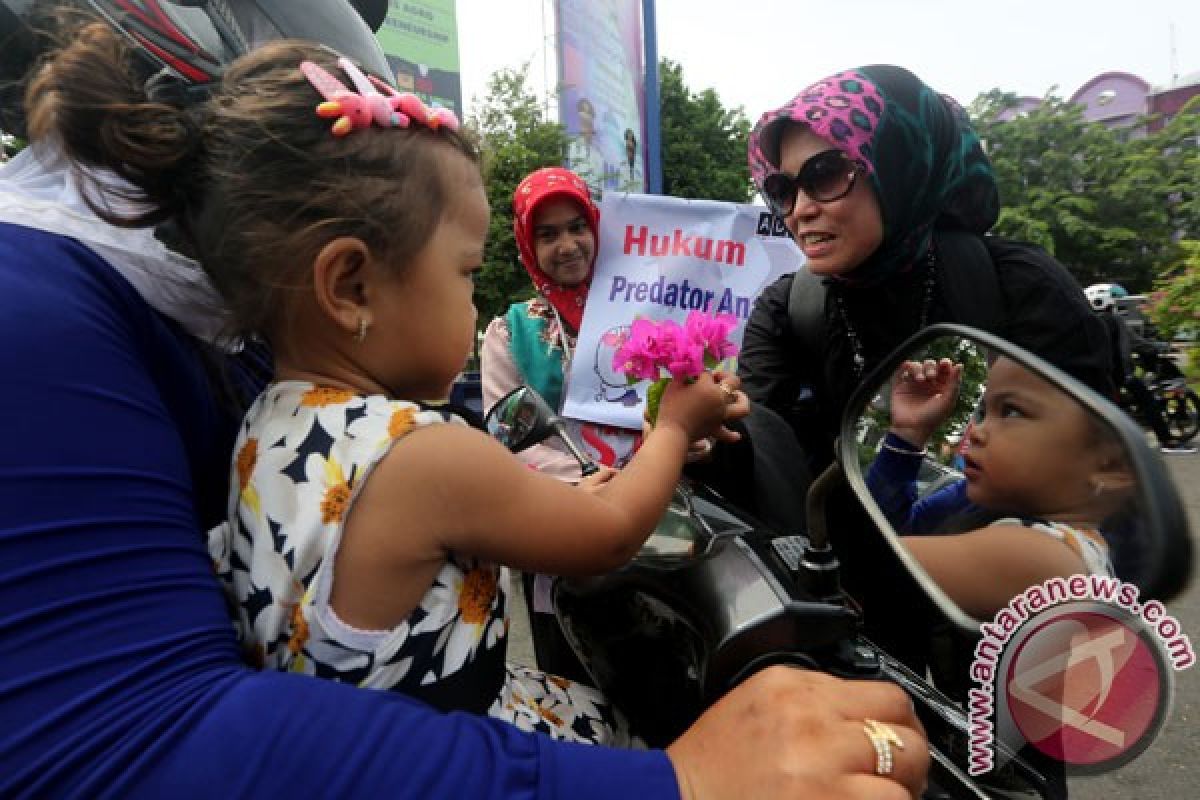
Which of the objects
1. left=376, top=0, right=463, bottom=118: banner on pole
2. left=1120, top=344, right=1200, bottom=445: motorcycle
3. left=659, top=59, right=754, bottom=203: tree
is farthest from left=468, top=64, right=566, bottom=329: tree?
left=659, top=59, right=754, bottom=203: tree

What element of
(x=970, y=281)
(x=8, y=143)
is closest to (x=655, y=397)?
(x=970, y=281)

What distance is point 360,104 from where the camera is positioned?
926mm

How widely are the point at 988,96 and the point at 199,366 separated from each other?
3261 centimetres

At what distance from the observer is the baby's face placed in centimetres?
59

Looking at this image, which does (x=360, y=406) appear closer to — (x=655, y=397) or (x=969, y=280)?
(x=655, y=397)

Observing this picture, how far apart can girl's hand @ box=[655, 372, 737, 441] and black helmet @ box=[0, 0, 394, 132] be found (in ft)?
2.51

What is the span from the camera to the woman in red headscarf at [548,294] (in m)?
2.99

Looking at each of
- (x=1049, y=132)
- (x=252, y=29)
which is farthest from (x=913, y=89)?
(x=1049, y=132)

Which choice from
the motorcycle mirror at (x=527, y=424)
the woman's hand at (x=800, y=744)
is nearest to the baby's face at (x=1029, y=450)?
the woman's hand at (x=800, y=744)

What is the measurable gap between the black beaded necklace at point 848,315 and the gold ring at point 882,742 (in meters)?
0.90

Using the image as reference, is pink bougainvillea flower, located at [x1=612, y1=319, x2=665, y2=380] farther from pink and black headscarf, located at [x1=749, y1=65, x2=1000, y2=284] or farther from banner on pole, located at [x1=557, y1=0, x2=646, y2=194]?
banner on pole, located at [x1=557, y1=0, x2=646, y2=194]

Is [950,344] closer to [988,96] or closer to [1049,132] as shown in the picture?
[1049,132]

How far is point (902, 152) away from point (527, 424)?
3.08ft

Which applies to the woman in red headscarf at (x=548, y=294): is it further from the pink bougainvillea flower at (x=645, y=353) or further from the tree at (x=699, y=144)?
the tree at (x=699, y=144)
